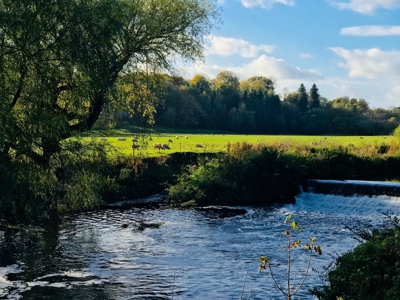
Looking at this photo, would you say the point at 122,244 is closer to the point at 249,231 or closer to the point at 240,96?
the point at 249,231

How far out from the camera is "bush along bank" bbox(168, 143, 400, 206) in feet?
82.5

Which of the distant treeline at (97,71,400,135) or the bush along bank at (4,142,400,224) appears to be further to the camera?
the distant treeline at (97,71,400,135)

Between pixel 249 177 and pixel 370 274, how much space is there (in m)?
17.7

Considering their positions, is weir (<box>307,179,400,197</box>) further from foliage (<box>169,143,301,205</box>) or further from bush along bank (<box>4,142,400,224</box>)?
foliage (<box>169,143,301,205</box>)

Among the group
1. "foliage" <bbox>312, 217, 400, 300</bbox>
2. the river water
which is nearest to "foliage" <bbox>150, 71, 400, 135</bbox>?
the river water

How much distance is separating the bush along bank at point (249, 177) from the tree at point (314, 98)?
273 ft

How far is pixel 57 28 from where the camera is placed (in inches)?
505

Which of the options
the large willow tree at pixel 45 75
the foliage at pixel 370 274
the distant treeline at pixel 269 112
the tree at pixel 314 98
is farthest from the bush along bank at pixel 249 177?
the tree at pixel 314 98

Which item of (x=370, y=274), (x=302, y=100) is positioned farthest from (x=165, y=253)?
(x=302, y=100)

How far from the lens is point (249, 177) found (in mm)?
25906

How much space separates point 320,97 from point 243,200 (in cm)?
Answer: 9817

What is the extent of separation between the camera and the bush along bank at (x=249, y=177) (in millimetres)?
25156

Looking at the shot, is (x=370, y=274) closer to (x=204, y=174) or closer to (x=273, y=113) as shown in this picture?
(x=204, y=174)

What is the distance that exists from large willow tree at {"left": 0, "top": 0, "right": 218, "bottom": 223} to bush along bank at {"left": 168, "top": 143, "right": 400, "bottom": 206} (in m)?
10.9
